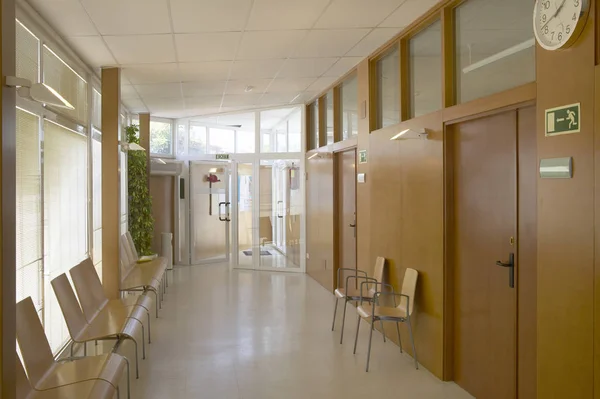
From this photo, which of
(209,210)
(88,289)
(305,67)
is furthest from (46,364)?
(209,210)

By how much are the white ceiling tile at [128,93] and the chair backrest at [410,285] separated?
472cm

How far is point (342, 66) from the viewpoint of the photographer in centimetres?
617

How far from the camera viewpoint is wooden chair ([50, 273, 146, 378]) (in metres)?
3.67

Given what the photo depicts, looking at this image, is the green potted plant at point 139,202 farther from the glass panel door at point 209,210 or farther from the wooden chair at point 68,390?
the wooden chair at point 68,390

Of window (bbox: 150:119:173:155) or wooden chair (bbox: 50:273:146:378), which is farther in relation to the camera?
window (bbox: 150:119:173:155)

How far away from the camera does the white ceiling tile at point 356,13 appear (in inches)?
156

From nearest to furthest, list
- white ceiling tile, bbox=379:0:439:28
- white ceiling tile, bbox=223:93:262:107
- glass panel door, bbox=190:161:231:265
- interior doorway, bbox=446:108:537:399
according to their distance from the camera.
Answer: interior doorway, bbox=446:108:537:399 < white ceiling tile, bbox=379:0:439:28 < white ceiling tile, bbox=223:93:262:107 < glass panel door, bbox=190:161:231:265

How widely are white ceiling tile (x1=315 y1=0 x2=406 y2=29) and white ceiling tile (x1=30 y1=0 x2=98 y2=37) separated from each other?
2057 millimetres

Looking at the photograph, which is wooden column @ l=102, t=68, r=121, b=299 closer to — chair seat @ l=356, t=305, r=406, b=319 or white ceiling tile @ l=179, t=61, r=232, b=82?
white ceiling tile @ l=179, t=61, r=232, b=82

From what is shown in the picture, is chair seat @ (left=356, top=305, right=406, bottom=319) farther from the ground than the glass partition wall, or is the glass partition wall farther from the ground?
the glass partition wall

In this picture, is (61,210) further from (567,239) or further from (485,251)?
(567,239)

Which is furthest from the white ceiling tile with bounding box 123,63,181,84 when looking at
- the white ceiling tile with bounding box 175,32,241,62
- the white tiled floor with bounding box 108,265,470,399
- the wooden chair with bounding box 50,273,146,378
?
the white tiled floor with bounding box 108,265,470,399

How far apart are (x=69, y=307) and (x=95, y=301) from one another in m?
0.79

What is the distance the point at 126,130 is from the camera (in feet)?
26.8
